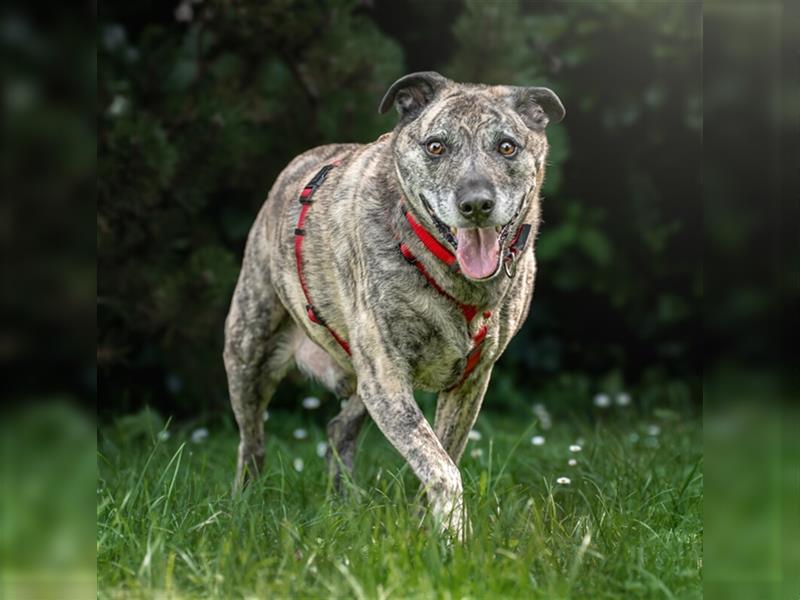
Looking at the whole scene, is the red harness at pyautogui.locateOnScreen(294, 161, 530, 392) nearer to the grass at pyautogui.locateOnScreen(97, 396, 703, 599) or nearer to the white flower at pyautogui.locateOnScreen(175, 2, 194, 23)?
the grass at pyautogui.locateOnScreen(97, 396, 703, 599)

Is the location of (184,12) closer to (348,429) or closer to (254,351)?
(254,351)

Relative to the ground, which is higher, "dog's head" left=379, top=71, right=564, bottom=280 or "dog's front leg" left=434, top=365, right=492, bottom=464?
"dog's head" left=379, top=71, right=564, bottom=280

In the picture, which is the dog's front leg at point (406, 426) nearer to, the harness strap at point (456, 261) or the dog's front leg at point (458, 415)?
the harness strap at point (456, 261)

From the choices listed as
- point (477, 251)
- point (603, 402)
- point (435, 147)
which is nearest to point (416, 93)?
point (435, 147)

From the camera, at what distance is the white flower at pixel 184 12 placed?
5.77 metres

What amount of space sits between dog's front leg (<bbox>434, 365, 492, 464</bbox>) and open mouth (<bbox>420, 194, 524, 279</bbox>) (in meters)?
0.66

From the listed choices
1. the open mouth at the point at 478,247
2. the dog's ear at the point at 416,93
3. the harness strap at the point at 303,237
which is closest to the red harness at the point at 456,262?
the open mouth at the point at 478,247

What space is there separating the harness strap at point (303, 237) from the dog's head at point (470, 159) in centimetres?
56

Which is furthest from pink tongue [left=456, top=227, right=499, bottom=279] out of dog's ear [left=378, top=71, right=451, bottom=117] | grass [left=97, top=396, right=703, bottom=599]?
grass [left=97, top=396, right=703, bottom=599]

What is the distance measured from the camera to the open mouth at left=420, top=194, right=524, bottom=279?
3340 mm

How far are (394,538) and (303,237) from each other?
145cm

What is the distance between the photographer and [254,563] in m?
2.98
